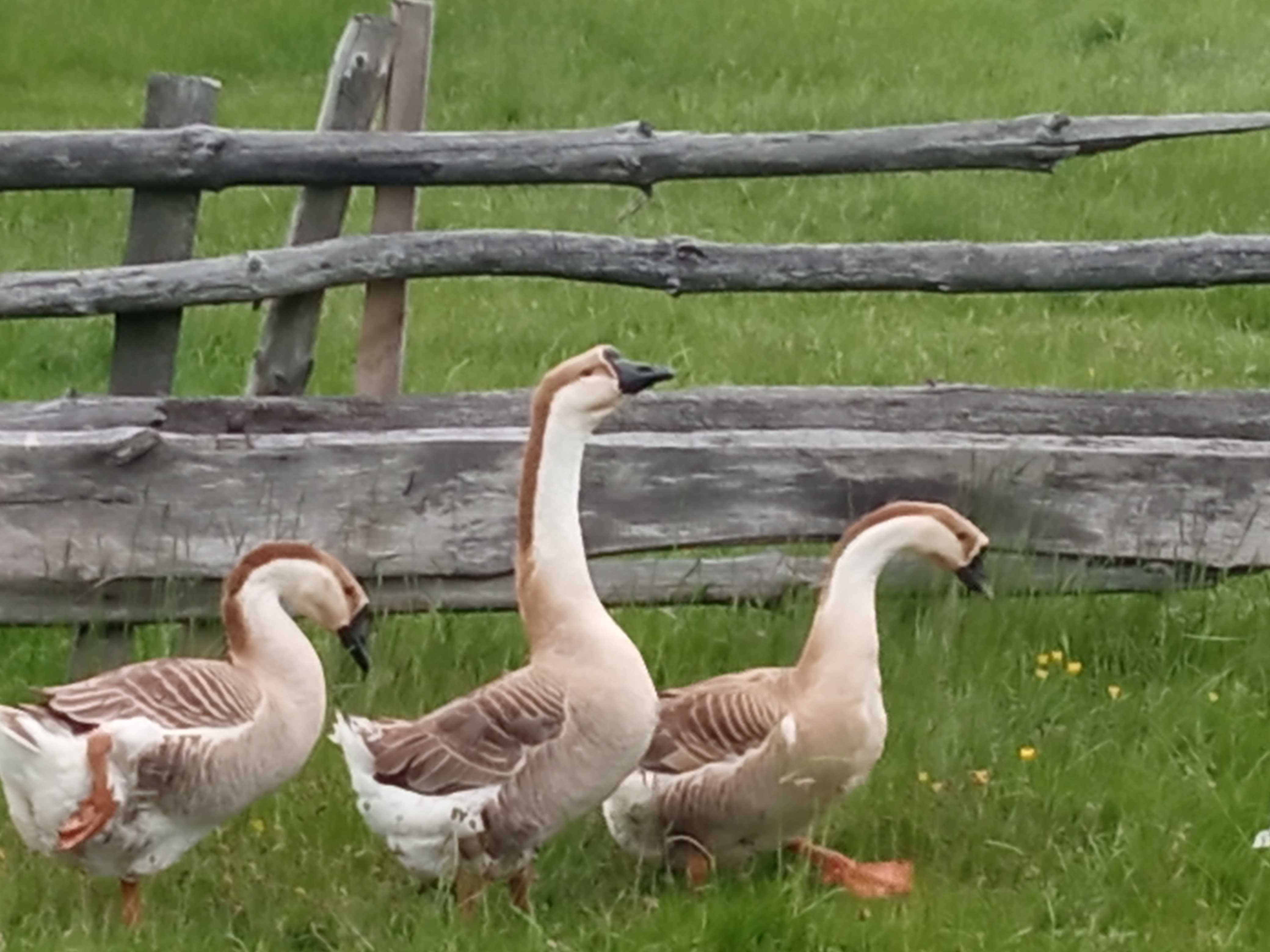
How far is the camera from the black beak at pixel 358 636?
461cm

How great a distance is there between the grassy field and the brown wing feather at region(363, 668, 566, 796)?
29 cm

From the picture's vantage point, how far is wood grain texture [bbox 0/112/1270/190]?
559 centimetres

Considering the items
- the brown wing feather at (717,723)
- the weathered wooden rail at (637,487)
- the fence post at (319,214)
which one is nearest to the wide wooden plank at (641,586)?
the weathered wooden rail at (637,487)

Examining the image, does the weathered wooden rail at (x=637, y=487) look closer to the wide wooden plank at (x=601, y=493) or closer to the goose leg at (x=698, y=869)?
the wide wooden plank at (x=601, y=493)

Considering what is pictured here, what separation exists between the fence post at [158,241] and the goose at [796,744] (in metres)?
1.87

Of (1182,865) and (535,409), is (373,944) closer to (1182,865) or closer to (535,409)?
(535,409)

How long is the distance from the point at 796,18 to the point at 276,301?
10377mm

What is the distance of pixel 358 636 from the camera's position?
15.2ft

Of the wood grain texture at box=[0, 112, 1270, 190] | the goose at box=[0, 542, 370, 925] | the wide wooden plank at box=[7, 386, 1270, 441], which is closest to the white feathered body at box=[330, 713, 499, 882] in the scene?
the goose at box=[0, 542, 370, 925]

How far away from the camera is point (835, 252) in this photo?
597cm

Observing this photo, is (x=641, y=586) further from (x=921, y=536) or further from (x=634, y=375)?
(x=634, y=375)

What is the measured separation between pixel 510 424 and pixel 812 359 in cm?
357

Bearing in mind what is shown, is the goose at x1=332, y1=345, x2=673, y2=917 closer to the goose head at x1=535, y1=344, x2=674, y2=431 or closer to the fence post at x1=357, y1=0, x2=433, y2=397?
the goose head at x1=535, y1=344, x2=674, y2=431

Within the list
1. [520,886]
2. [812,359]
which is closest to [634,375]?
[520,886]
